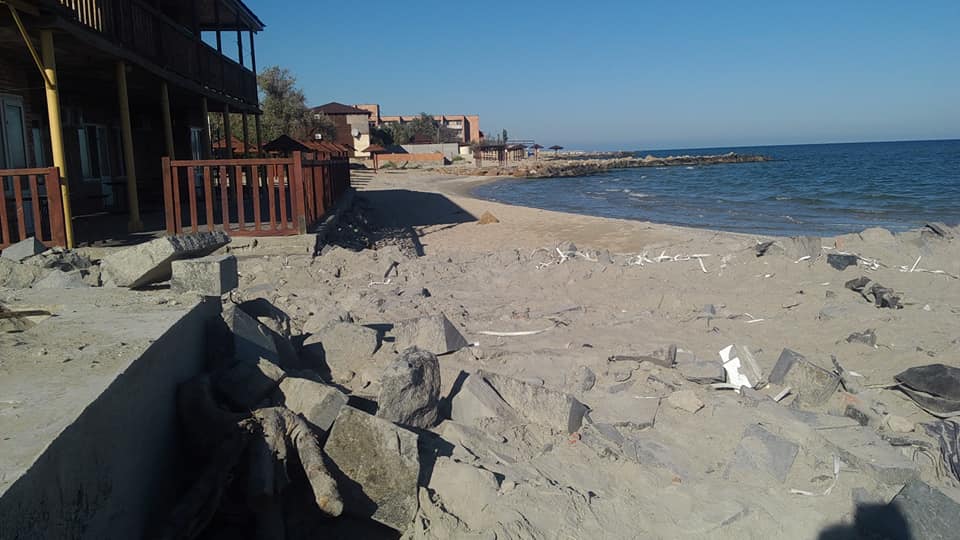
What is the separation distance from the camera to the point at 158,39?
12312 millimetres

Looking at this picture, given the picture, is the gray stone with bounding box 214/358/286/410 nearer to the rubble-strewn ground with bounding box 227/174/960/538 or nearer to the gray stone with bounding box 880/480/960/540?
the rubble-strewn ground with bounding box 227/174/960/538

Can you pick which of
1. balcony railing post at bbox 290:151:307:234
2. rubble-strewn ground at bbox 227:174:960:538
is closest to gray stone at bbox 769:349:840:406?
rubble-strewn ground at bbox 227:174:960:538

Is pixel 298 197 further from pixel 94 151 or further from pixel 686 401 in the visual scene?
pixel 94 151

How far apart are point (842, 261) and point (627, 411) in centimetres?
540

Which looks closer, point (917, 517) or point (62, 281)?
point (917, 517)

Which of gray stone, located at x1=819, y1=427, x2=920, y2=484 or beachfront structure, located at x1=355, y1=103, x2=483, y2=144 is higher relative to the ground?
beachfront structure, located at x1=355, y1=103, x2=483, y2=144

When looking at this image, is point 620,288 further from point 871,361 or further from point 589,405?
point 589,405

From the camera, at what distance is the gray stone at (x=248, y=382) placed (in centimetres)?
417

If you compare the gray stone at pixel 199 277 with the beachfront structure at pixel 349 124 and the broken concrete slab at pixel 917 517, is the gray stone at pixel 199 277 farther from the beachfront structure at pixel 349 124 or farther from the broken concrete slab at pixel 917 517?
the beachfront structure at pixel 349 124

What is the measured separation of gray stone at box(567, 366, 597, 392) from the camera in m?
5.38

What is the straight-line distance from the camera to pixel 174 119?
18.7 m

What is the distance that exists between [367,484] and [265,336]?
1.76 m

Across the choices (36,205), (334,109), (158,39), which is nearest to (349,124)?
(334,109)

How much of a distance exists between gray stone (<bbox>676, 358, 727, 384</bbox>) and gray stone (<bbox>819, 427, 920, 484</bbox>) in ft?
3.16
